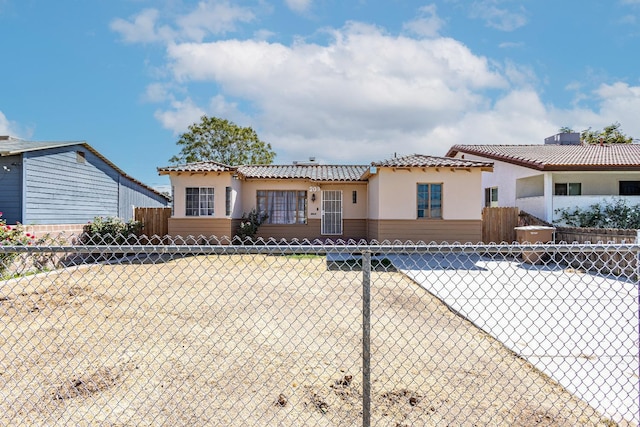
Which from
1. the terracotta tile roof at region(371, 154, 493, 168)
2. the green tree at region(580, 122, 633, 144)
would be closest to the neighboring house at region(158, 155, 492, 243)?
the terracotta tile roof at region(371, 154, 493, 168)

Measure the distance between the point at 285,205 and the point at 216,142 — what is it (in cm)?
1590

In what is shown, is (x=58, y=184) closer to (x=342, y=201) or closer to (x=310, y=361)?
(x=342, y=201)

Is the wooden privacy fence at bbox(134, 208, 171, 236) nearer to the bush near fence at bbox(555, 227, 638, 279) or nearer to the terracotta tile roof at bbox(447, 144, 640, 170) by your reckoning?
the bush near fence at bbox(555, 227, 638, 279)

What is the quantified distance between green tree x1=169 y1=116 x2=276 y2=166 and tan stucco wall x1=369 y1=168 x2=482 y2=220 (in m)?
19.1

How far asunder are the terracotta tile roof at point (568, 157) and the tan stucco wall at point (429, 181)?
2.43 meters

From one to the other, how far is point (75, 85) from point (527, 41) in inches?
578

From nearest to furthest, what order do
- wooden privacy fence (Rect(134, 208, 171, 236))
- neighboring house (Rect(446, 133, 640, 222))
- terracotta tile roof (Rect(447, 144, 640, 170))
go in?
terracotta tile roof (Rect(447, 144, 640, 170)) < neighboring house (Rect(446, 133, 640, 222)) < wooden privacy fence (Rect(134, 208, 171, 236))

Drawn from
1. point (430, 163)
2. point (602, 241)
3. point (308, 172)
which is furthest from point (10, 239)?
point (602, 241)

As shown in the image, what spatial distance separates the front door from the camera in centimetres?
1797

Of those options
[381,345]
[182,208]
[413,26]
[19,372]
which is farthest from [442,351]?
[182,208]

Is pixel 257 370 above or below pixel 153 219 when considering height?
below

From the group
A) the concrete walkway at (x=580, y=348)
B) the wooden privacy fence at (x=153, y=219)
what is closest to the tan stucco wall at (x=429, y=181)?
the concrete walkway at (x=580, y=348)

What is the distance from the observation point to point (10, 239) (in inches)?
379

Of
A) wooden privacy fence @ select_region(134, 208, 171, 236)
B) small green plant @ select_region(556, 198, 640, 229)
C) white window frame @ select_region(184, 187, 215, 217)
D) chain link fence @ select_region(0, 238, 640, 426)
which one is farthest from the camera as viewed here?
wooden privacy fence @ select_region(134, 208, 171, 236)
